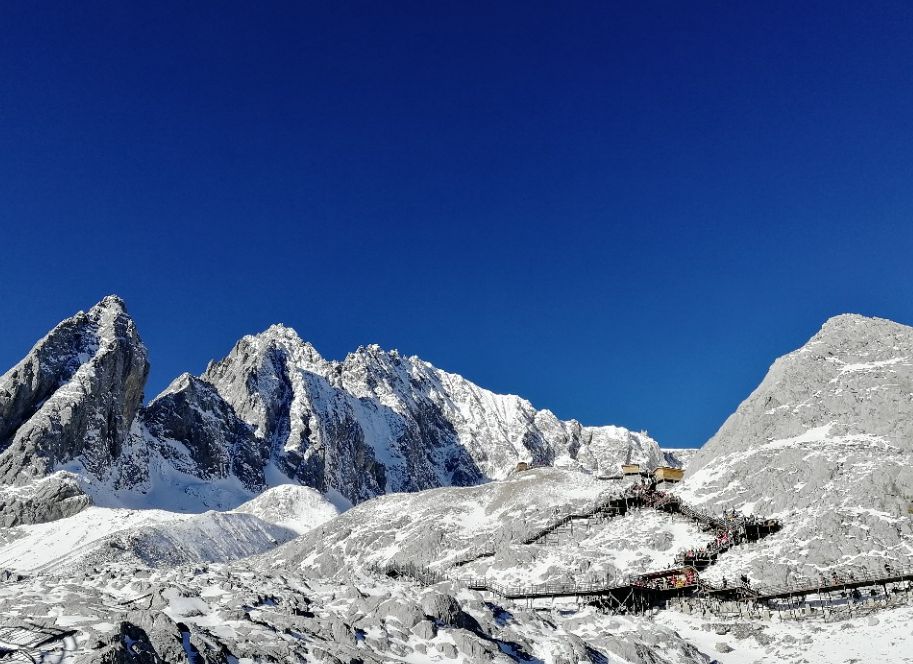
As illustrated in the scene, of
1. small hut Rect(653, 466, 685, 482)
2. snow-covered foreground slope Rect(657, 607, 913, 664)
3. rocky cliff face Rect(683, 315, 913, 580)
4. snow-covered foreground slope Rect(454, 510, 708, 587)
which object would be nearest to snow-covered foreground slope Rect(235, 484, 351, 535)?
small hut Rect(653, 466, 685, 482)

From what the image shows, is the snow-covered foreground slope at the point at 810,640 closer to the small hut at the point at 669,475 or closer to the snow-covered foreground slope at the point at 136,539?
the small hut at the point at 669,475

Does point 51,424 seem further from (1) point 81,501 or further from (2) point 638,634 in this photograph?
(2) point 638,634

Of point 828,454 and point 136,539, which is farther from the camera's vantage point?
point 136,539

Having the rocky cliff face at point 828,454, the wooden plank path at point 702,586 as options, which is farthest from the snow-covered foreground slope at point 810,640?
the rocky cliff face at point 828,454

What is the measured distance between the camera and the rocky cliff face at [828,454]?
2569 inches

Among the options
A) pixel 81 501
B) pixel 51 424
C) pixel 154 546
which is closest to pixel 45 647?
pixel 154 546

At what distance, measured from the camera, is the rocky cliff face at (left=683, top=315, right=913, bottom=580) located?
6525 centimetres

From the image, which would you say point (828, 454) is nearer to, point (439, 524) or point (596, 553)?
point (596, 553)

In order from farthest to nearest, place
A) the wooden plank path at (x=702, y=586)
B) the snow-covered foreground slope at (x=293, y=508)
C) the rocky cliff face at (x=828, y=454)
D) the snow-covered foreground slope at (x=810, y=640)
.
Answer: the snow-covered foreground slope at (x=293, y=508) → the rocky cliff face at (x=828, y=454) → the wooden plank path at (x=702, y=586) → the snow-covered foreground slope at (x=810, y=640)

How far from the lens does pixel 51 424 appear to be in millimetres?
194750

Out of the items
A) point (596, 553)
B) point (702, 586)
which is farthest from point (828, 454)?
point (702, 586)

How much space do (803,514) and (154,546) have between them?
100009 mm

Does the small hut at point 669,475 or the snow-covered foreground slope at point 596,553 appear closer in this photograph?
the snow-covered foreground slope at point 596,553

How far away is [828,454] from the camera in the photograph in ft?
265
